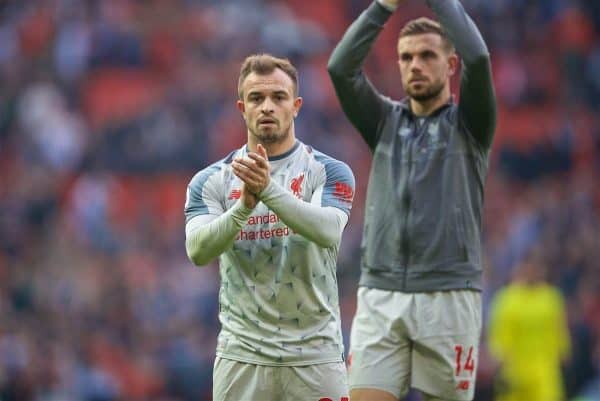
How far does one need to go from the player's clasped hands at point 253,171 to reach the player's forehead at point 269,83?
437mm

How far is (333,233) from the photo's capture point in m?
5.99

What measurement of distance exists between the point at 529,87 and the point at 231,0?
4380 millimetres

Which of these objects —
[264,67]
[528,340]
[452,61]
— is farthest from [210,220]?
[528,340]

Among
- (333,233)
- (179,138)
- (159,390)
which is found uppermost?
(179,138)

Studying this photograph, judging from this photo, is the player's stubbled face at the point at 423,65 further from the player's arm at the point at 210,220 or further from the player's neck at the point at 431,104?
the player's arm at the point at 210,220

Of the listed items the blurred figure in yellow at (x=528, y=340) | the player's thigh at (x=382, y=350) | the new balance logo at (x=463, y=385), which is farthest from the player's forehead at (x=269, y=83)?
the blurred figure in yellow at (x=528, y=340)

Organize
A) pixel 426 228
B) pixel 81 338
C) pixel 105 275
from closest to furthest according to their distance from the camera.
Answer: pixel 426 228, pixel 81 338, pixel 105 275

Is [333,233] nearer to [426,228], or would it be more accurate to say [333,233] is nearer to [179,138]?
[426,228]

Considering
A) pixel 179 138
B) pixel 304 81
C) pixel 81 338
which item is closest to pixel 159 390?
pixel 81 338

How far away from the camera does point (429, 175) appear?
22.7 feet

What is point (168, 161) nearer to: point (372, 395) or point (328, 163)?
point (372, 395)

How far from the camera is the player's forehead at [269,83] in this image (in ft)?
19.9

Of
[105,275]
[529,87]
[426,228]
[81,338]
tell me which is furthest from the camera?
[529,87]

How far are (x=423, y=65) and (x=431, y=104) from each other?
222 millimetres
